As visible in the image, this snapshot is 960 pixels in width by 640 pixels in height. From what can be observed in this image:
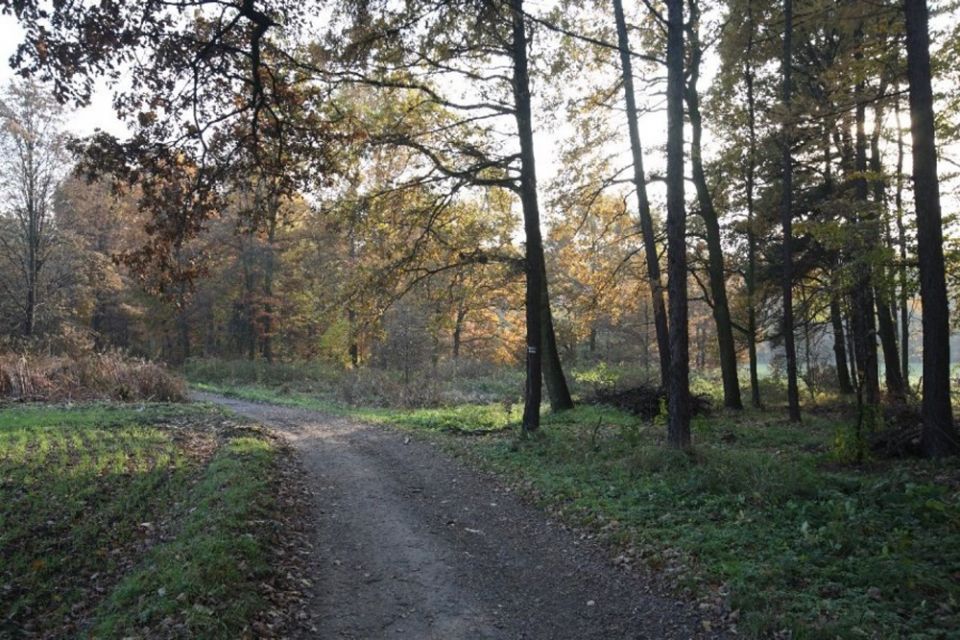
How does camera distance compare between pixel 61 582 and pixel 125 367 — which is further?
pixel 125 367

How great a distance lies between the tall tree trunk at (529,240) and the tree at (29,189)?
20.7m

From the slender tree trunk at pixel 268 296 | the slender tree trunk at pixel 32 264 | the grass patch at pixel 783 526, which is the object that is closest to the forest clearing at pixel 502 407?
the grass patch at pixel 783 526

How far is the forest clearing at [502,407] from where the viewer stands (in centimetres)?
544

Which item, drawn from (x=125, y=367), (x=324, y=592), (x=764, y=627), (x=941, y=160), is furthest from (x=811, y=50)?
(x=125, y=367)

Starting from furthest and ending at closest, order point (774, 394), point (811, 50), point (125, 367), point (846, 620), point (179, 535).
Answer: point (774, 394)
point (125, 367)
point (811, 50)
point (179, 535)
point (846, 620)

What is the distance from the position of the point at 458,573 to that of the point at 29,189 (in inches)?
1099

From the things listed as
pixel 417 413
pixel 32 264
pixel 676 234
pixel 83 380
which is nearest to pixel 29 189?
pixel 32 264

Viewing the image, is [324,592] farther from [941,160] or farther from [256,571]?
[941,160]

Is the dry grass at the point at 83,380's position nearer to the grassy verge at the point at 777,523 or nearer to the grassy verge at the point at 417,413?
the grassy verge at the point at 417,413

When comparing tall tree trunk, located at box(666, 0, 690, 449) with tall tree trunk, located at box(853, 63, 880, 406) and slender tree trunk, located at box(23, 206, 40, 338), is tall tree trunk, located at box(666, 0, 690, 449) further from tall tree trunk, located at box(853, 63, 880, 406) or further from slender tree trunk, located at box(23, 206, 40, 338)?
slender tree trunk, located at box(23, 206, 40, 338)

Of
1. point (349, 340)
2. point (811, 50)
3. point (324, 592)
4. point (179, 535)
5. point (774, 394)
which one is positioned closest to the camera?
point (324, 592)

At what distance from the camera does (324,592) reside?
580cm

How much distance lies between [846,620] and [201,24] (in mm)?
8910

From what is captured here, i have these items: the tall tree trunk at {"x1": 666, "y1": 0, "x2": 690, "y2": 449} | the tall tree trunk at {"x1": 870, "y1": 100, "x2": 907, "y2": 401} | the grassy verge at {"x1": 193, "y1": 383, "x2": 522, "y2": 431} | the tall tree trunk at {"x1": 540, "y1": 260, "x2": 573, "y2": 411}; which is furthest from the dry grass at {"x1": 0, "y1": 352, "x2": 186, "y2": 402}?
the tall tree trunk at {"x1": 870, "y1": 100, "x2": 907, "y2": 401}
